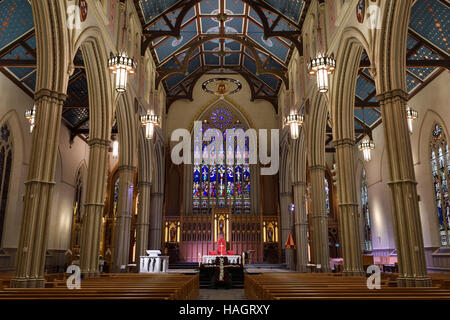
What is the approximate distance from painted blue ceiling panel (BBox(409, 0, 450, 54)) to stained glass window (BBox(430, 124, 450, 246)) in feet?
13.2

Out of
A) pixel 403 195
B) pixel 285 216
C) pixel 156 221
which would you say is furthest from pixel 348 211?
pixel 156 221

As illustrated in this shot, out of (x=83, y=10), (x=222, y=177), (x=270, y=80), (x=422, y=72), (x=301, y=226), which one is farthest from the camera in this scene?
(x=222, y=177)

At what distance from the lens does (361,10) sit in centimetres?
1145

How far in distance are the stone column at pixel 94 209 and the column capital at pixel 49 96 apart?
3665 mm

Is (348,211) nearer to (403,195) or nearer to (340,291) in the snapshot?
(403,195)

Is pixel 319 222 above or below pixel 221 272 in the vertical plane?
above

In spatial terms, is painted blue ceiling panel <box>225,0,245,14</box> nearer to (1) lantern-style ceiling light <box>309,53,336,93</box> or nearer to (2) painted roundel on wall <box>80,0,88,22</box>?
(1) lantern-style ceiling light <box>309,53,336,93</box>

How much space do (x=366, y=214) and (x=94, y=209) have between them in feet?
58.5

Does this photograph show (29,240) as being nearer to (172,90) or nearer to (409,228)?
(409,228)

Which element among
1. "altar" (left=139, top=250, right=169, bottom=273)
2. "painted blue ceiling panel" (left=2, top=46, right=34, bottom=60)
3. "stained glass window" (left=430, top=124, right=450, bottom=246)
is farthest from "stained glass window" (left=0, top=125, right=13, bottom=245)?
"stained glass window" (left=430, top=124, right=450, bottom=246)

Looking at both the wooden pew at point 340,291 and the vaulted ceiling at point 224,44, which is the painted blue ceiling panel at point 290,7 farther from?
the wooden pew at point 340,291

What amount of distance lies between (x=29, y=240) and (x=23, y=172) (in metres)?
10.3

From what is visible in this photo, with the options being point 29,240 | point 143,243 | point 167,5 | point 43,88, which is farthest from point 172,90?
point 29,240

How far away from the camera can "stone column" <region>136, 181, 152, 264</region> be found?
62.2 feet
